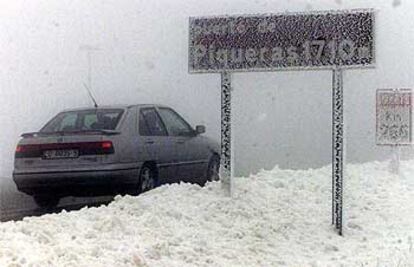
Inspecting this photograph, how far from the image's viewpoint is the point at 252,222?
700cm

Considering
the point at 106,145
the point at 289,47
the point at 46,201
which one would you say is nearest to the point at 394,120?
the point at 289,47

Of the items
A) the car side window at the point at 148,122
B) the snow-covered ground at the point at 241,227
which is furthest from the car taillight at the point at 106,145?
the snow-covered ground at the point at 241,227

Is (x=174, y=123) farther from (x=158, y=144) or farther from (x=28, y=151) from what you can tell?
(x=28, y=151)

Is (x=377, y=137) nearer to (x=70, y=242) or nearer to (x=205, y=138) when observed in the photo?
(x=205, y=138)

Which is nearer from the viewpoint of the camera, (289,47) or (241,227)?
(241,227)

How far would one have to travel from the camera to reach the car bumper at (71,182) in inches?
267

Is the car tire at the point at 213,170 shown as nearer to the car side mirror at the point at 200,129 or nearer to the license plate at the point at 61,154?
the car side mirror at the point at 200,129

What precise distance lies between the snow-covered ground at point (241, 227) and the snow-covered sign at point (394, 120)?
0.30 metres

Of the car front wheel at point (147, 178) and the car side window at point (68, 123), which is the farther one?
the car front wheel at point (147, 178)

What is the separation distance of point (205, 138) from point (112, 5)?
157 centimetres

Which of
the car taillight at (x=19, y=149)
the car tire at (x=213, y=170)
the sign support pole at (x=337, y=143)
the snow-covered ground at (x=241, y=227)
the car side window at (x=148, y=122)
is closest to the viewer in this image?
the snow-covered ground at (x=241, y=227)

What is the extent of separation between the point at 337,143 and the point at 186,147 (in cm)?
149

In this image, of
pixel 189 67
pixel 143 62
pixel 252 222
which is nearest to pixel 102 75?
pixel 143 62

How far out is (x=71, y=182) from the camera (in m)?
6.83
